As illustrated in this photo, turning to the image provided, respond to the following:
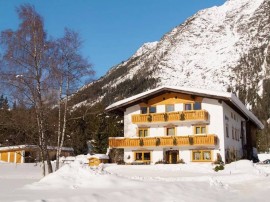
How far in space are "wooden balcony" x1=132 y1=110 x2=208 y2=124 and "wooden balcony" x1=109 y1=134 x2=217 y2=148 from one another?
5.36 ft

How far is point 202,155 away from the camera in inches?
1400

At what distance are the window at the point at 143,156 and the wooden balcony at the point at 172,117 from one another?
309cm

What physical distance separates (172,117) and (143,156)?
4.94 metres

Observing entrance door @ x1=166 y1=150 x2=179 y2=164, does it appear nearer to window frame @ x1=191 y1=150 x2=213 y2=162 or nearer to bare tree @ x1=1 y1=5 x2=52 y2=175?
window frame @ x1=191 y1=150 x2=213 y2=162

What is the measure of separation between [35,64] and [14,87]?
1796 mm

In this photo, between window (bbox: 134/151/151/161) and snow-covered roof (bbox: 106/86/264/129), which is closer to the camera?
snow-covered roof (bbox: 106/86/264/129)

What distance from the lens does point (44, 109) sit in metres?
22.2

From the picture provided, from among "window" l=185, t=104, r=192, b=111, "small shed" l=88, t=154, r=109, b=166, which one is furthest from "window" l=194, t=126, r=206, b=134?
"small shed" l=88, t=154, r=109, b=166

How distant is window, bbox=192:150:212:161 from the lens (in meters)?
35.4

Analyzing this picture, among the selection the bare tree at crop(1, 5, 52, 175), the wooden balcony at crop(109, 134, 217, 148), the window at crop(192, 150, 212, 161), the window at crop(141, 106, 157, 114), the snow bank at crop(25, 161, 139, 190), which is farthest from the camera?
the window at crop(141, 106, 157, 114)

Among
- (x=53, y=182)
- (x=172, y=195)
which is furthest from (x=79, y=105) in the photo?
(x=172, y=195)

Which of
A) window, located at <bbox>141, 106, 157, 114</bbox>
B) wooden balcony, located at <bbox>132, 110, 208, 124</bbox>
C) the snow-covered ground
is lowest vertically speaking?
the snow-covered ground

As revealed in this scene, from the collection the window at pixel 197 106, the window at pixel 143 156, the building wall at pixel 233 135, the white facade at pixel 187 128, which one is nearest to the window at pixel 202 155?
the white facade at pixel 187 128

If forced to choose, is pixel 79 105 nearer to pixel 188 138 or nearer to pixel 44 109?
pixel 44 109
